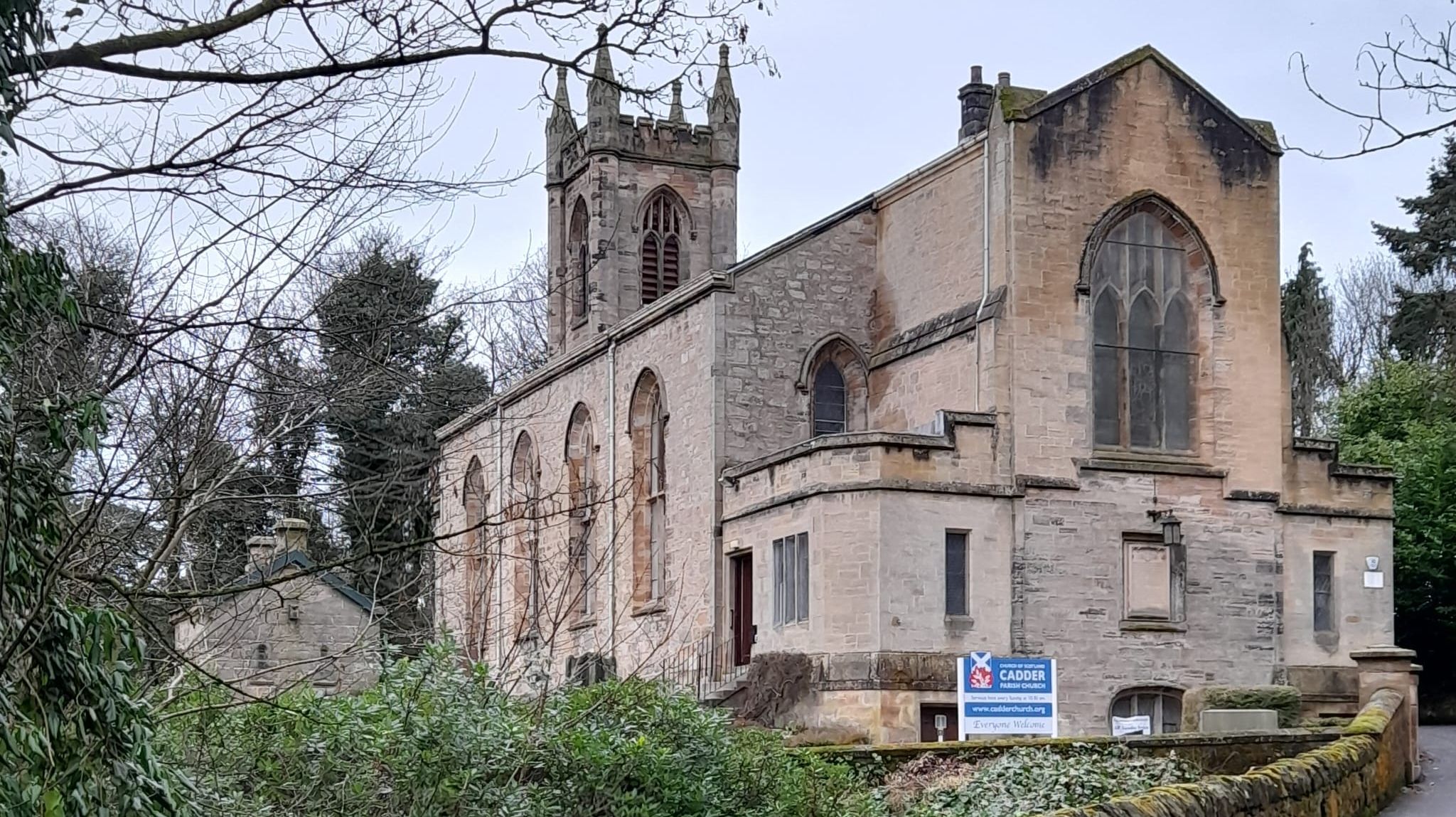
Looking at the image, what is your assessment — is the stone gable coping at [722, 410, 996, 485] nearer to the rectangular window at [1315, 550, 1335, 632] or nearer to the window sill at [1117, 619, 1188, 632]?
the window sill at [1117, 619, 1188, 632]

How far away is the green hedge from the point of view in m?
28.1

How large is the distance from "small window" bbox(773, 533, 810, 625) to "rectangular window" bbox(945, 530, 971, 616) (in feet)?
7.25

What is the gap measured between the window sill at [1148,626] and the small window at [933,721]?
11.2 ft

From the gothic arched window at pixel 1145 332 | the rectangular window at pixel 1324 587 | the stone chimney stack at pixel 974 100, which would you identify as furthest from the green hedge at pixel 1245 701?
the stone chimney stack at pixel 974 100

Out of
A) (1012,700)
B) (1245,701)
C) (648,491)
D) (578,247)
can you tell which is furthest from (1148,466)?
(578,247)

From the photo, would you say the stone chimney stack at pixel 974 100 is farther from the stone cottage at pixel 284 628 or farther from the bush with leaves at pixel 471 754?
the bush with leaves at pixel 471 754

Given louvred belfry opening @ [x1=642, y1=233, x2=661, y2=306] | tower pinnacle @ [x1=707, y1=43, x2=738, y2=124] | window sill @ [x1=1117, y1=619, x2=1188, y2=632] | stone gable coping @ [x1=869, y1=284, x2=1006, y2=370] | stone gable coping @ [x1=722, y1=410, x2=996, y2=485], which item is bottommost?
window sill @ [x1=1117, y1=619, x2=1188, y2=632]

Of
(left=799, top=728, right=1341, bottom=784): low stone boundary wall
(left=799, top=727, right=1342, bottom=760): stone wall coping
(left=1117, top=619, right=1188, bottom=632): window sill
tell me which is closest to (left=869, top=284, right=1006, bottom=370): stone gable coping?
(left=1117, top=619, right=1188, bottom=632): window sill

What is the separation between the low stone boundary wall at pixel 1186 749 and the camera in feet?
73.4

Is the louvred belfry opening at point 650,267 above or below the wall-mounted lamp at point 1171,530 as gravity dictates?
above

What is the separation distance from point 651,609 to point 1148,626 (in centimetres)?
1001

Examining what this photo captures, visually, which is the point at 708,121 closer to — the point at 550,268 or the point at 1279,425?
the point at 550,268

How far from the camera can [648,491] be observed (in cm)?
3841

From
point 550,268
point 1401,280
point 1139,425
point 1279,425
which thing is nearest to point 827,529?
point 1139,425
